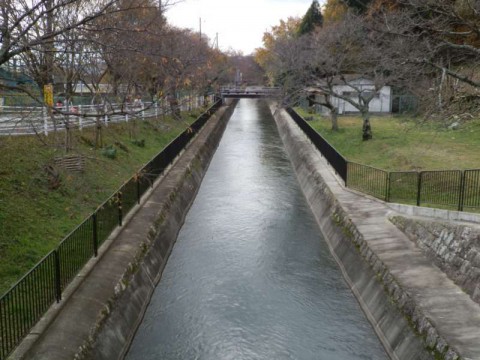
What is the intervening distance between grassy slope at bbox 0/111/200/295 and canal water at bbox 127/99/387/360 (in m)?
3.14

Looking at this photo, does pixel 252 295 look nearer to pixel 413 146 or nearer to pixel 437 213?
pixel 437 213

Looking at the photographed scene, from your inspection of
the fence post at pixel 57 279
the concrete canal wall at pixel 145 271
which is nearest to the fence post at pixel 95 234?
the concrete canal wall at pixel 145 271

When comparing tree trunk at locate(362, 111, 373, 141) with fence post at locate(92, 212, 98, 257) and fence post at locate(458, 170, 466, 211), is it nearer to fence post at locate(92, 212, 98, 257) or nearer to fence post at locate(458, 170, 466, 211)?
fence post at locate(458, 170, 466, 211)

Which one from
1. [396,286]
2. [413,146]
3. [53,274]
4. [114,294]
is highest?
[413,146]

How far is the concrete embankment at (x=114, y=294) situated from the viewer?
328 inches

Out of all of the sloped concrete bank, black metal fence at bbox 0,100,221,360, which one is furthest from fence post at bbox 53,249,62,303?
the sloped concrete bank

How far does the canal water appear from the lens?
34.7ft

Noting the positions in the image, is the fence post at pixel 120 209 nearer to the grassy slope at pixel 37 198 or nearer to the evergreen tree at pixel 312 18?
the grassy slope at pixel 37 198

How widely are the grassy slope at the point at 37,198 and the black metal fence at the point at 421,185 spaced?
7.71m

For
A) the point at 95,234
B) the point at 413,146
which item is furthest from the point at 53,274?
the point at 413,146

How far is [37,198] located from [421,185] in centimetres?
1209

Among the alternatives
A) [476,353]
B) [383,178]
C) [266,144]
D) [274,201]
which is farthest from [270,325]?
[266,144]

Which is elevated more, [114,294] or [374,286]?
[114,294]

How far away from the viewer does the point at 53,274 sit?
978 cm
